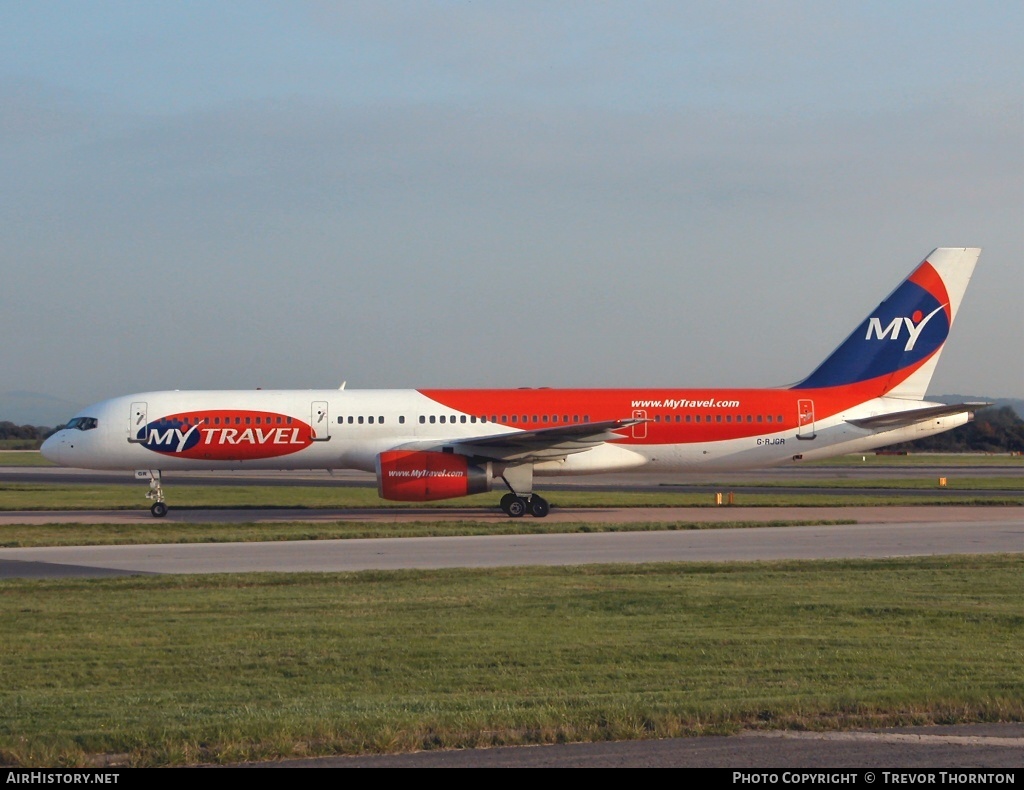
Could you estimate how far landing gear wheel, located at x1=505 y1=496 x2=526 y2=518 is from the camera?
2998 cm

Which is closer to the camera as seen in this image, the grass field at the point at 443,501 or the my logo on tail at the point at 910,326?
the my logo on tail at the point at 910,326

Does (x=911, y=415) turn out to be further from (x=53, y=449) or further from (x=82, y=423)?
(x=53, y=449)

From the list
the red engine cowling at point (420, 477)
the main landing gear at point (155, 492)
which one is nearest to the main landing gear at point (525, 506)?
the red engine cowling at point (420, 477)

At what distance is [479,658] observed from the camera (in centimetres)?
1070

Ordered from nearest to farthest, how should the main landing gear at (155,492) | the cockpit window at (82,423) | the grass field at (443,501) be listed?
the main landing gear at (155,492)
the cockpit window at (82,423)
the grass field at (443,501)

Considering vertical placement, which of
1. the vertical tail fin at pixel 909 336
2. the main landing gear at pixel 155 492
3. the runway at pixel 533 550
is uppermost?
the vertical tail fin at pixel 909 336

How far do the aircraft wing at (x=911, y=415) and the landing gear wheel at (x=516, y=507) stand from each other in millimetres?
10077

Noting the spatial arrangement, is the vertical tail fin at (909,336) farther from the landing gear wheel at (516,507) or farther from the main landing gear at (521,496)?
the landing gear wheel at (516,507)

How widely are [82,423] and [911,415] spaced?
24.5 meters

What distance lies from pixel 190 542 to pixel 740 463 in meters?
Answer: 16.5

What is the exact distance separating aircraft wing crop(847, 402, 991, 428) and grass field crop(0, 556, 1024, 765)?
14123 mm

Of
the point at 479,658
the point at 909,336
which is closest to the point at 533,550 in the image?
the point at 479,658

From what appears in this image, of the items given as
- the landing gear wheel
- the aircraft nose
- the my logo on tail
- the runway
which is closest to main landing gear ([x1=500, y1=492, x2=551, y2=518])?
the landing gear wheel

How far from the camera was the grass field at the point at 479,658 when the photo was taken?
7.67 metres
